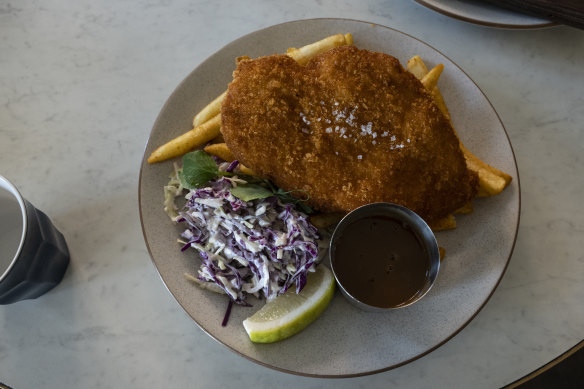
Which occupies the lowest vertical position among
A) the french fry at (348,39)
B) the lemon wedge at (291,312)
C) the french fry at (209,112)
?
the lemon wedge at (291,312)

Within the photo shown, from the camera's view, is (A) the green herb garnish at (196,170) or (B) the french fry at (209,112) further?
(B) the french fry at (209,112)

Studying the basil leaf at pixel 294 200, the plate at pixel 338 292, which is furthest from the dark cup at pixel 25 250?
the basil leaf at pixel 294 200

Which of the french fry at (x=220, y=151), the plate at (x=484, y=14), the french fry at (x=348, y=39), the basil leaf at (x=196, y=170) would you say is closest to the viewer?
the basil leaf at (x=196, y=170)

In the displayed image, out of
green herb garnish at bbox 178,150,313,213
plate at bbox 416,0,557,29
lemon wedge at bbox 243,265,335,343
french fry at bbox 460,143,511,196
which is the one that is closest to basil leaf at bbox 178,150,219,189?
green herb garnish at bbox 178,150,313,213

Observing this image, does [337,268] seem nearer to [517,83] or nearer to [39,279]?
[39,279]

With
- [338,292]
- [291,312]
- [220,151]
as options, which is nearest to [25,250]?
[220,151]

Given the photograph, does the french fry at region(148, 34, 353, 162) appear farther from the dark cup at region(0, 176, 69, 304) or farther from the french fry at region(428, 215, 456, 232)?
the french fry at region(428, 215, 456, 232)

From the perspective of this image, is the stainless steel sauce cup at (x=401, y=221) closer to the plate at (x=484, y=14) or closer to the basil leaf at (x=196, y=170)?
the basil leaf at (x=196, y=170)
